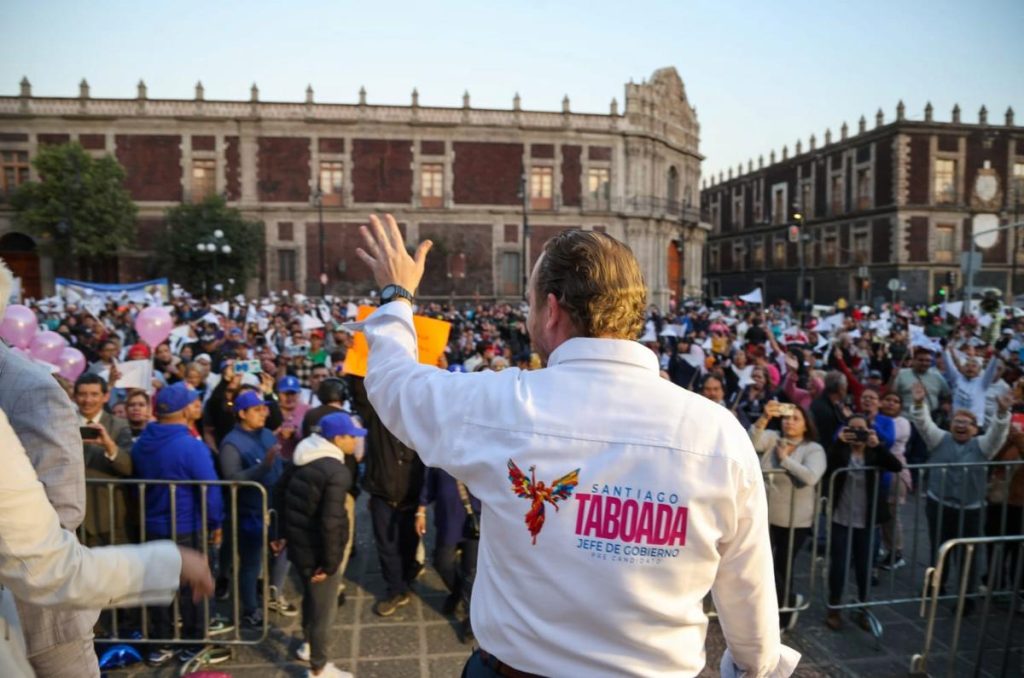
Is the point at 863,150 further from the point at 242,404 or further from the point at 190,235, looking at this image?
the point at 242,404

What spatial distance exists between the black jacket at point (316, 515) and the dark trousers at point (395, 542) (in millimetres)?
1073

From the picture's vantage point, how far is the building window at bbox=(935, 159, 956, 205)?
4203 centimetres

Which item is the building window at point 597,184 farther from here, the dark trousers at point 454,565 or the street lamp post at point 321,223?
the dark trousers at point 454,565

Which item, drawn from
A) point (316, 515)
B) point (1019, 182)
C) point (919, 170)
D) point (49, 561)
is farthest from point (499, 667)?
point (1019, 182)

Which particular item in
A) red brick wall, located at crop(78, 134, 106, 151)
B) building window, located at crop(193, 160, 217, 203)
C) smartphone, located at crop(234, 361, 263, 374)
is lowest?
smartphone, located at crop(234, 361, 263, 374)

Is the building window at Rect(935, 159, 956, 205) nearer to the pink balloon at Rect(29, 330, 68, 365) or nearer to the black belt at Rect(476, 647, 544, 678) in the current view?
the pink balloon at Rect(29, 330, 68, 365)

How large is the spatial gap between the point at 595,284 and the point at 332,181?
40.2 metres

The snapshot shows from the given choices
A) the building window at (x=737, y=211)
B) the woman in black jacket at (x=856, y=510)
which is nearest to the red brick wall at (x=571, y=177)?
the building window at (x=737, y=211)

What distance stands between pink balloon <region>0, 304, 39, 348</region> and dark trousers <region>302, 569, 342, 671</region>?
5822 millimetres

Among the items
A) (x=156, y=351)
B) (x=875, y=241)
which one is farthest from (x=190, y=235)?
(x=875, y=241)

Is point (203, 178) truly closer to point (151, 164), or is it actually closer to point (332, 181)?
point (151, 164)

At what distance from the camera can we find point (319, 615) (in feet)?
13.5

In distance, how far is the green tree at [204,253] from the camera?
35250 millimetres

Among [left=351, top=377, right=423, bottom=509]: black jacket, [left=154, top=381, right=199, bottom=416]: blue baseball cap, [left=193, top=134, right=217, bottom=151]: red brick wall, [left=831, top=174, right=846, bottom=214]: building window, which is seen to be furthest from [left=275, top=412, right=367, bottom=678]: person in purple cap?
[left=831, top=174, right=846, bottom=214]: building window
